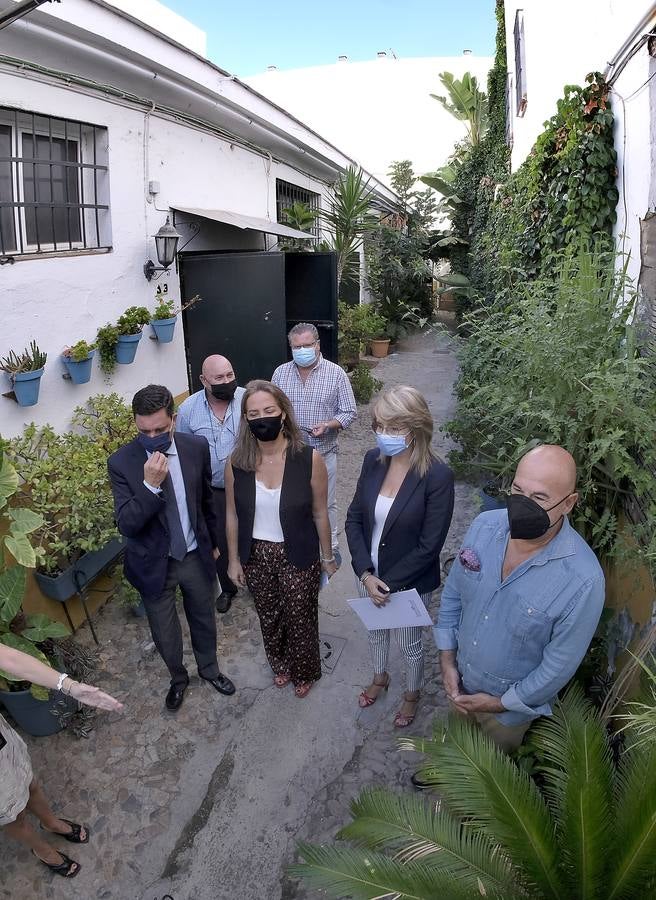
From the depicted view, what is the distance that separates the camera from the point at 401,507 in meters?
2.82

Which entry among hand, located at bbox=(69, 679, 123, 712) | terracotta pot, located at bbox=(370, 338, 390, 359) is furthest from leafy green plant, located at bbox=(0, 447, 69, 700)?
terracotta pot, located at bbox=(370, 338, 390, 359)

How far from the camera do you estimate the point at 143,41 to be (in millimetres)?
4500

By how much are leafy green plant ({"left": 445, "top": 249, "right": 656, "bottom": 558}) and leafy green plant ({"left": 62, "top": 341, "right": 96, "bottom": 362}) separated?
2.78m

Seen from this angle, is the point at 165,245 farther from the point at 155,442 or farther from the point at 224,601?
the point at 224,601

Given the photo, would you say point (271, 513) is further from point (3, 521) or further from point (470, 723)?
point (3, 521)

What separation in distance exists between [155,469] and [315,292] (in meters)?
6.19

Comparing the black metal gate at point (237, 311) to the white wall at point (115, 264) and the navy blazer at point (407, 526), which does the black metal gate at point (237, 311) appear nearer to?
the white wall at point (115, 264)

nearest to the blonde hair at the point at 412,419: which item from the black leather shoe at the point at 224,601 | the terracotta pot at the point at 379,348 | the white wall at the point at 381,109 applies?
the black leather shoe at the point at 224,601

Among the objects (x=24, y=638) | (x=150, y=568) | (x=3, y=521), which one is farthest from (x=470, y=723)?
(x=3, y=521)

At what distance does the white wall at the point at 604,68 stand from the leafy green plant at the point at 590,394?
749 mm

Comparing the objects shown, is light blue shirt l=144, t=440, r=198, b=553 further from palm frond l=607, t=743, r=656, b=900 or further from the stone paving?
palm frond l=607, t=743, r=656, b=900

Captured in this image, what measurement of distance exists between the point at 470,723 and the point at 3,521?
284 cm

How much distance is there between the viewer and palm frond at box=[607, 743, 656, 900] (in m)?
1.62

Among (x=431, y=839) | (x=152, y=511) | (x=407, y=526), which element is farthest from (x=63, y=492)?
(x=431, y=839)
